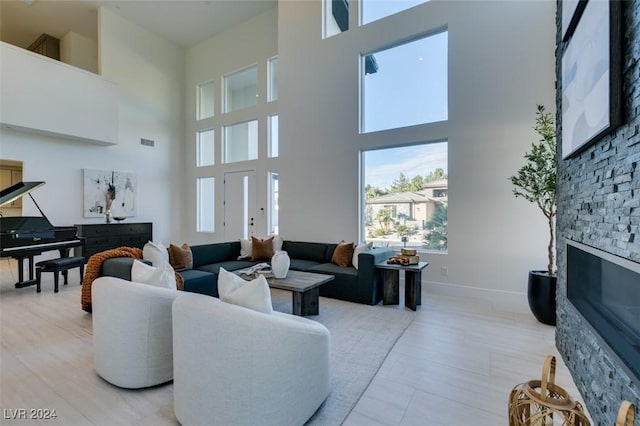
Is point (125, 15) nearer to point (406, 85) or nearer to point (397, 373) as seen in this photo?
point (406, 85)

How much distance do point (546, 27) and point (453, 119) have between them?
146cm

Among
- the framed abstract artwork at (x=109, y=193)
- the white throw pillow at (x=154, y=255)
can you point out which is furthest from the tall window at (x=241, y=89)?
the white throw pillow at (x=154, y=255)

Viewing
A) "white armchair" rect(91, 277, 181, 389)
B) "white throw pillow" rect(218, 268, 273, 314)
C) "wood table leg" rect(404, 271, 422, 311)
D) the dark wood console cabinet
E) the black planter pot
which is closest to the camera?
"white throw pillow" rect(218, 268, 273, 314)

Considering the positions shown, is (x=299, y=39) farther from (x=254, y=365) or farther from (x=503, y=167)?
(x=254, y=365)

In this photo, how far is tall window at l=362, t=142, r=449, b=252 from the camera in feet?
14.7

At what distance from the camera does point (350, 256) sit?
433cm

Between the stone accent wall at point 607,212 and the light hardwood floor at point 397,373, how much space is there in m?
0.41

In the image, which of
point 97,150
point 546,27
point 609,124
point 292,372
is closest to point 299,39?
point 546,27

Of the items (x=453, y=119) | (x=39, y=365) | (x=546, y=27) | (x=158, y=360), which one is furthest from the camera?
(x=453, y=119)

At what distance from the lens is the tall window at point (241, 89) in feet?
23.9

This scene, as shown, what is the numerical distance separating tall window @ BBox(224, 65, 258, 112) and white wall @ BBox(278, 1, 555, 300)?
2.51 meters

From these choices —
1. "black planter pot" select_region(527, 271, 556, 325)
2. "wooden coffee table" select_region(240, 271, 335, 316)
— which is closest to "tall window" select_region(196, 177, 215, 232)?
"wooden coffee table" select_region(240, 271, 335, 316)

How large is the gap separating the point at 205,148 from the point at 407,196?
19.4 feet

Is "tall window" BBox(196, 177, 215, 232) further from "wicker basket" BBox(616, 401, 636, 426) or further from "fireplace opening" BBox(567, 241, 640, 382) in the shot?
"wicker basket" BBox(616, 401, 636, 426)
